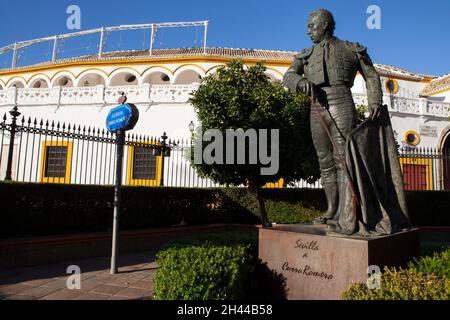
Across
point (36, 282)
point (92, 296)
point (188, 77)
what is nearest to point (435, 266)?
point (92, 296)

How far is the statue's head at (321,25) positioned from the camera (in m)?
3.80

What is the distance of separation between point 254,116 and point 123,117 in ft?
12.3

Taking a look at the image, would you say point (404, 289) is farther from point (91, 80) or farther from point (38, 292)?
point (91, 80)

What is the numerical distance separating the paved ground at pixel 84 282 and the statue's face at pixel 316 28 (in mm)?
3759

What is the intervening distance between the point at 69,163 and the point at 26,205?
40.3 feet

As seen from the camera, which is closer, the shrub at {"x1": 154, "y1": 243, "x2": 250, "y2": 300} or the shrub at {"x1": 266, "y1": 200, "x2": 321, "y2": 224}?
the shrub at {"x1": 154, "y1": 243, "x2": 250, "y2": 300}

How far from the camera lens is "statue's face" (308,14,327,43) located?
3.81 metres

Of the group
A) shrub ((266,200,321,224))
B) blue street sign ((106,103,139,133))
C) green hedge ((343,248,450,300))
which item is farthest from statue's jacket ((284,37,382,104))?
shrub ((266,200,321,224))

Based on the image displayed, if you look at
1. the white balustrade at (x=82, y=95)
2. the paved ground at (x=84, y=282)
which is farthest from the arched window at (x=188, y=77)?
the paved ground at (x=84, y=282)

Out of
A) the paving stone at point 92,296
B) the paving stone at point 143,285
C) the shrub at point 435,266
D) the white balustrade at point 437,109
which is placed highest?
the white balustrade at point 437,109

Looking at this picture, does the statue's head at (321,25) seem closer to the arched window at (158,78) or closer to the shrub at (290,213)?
the shrub at (290,213)

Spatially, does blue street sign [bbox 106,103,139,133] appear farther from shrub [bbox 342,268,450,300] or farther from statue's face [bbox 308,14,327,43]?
shrub [bbox 342,268,450,300]
